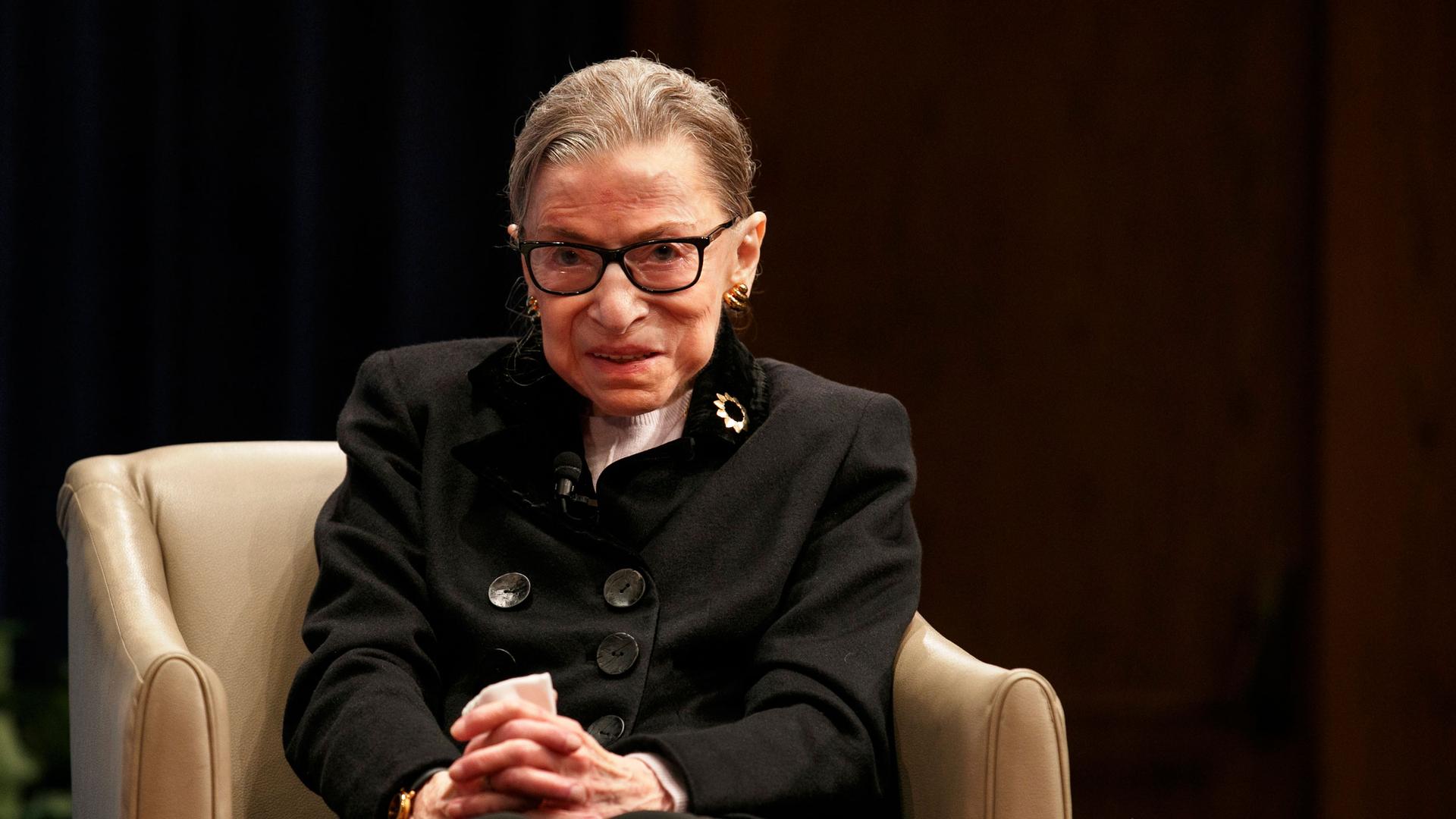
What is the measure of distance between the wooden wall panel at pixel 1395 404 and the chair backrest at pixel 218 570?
224 cm

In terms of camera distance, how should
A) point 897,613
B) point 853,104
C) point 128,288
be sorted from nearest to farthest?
point 897,613 < point 128,288 < point 853,104

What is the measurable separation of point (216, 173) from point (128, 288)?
0.92ft

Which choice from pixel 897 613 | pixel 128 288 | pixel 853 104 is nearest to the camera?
pixel 897 613

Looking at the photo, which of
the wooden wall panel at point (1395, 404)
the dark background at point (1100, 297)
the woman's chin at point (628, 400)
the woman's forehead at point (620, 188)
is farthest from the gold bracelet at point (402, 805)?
the wooden wall panel at point (1395, 404)

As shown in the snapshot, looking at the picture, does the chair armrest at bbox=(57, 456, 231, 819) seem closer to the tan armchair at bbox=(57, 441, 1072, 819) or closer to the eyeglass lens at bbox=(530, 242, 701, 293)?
the tan armchair at bbox=(57, 441, 1072, 819)

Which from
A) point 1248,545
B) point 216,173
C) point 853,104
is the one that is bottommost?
point 1248,545

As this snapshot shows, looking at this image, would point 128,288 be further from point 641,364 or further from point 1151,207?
point 1151,207

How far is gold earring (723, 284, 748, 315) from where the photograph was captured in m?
1.81

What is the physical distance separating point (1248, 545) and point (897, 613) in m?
1.93

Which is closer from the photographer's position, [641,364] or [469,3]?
[641,364]

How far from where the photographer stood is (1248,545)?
130 inches

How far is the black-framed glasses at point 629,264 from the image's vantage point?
163cm

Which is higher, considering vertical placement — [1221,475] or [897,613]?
[897,613]

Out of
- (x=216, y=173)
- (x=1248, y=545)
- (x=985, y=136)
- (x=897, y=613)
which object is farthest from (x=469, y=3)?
(x=1248, y=545)
